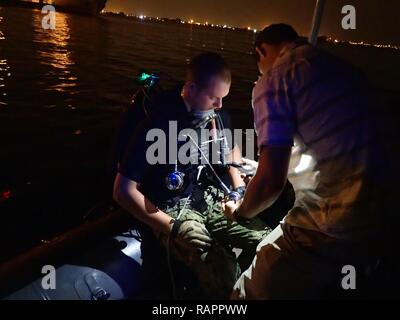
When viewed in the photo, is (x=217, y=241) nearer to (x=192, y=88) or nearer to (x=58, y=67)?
(x=192, y=88)

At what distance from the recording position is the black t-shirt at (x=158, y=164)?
9.40 feet

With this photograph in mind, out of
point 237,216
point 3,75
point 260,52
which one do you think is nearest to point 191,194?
point 237,216

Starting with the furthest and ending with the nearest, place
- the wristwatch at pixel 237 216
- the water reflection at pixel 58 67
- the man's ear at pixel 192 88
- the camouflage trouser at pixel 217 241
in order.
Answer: the water reflection at pixel 58 67 → the man's ear at pixel 192 88 → the camouflage trouser at pixel 217 241 → the wristwatch at pixel 237 216

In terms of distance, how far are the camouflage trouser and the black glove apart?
0.07m

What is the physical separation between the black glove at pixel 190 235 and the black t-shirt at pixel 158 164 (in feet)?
1.36

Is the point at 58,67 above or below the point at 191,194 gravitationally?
above

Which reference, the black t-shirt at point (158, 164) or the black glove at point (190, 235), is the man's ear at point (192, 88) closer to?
the black t-shirt at point (158, 164)

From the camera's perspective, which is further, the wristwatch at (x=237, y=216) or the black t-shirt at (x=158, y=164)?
the black t-shirt at (x=158, y=164)

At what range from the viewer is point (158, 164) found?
311 cm

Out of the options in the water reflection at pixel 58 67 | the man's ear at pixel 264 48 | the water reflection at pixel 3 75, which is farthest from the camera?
the water reflection at pixel 58 67

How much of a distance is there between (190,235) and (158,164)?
0.73m

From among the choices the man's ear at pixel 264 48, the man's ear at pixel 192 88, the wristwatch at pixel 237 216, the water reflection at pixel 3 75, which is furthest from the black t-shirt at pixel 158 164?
the water reflection at pixel 3 75

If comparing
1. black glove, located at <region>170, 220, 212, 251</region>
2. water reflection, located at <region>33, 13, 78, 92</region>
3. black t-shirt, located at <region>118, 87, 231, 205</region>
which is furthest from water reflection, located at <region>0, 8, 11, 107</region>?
black glove, located at <region>170, 220, 212, 251</region>
